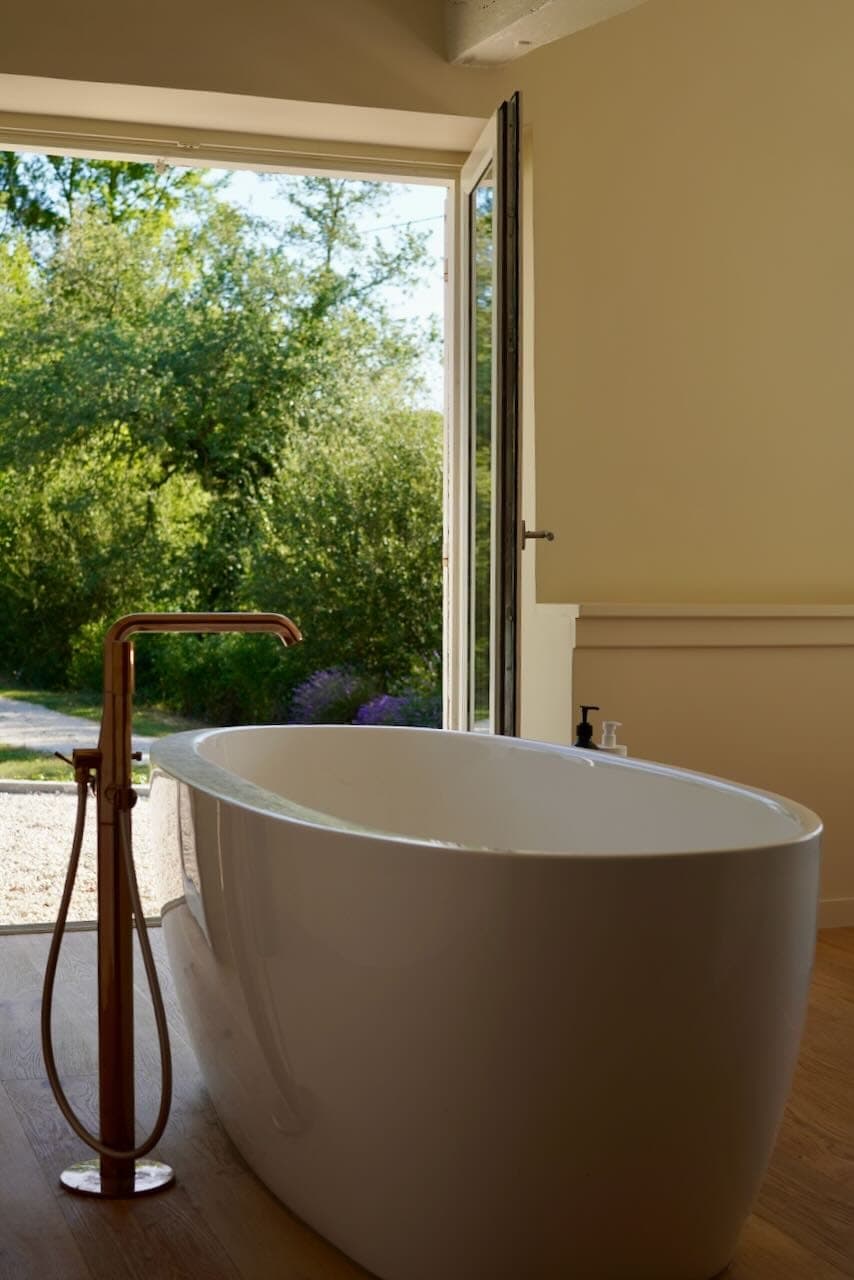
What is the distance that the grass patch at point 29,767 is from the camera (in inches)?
256

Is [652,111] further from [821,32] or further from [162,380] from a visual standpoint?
[162,380]

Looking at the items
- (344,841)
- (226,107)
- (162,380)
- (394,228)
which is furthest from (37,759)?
(344,841)

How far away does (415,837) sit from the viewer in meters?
1.66

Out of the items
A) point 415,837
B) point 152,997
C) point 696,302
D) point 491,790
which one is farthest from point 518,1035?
point 696,302

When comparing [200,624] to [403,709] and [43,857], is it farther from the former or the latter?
[403,709]

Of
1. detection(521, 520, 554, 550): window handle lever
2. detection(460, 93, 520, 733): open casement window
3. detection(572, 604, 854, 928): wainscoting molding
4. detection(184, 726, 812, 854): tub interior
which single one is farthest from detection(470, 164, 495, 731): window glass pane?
detection(184, 726, 812, 854): tub interior

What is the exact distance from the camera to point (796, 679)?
3645mm

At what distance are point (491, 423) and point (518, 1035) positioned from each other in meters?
2.19

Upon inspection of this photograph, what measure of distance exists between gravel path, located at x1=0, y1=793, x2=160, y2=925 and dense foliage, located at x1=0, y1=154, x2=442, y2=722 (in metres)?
0.63

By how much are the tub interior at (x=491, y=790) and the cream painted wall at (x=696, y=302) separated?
0.90 meters

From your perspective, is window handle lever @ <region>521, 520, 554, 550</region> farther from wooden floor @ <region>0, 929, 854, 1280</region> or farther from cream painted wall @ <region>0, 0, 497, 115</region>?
wooden floor @ <region>0, 929, 854, 1280</region>

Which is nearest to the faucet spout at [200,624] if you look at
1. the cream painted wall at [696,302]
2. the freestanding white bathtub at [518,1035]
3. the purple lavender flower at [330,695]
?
Answer: the freestanding white bathtub at [518,1035]

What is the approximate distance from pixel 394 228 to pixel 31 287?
5.68ft

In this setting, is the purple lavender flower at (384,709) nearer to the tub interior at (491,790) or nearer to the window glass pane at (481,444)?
the window glass pane at (481,444)
